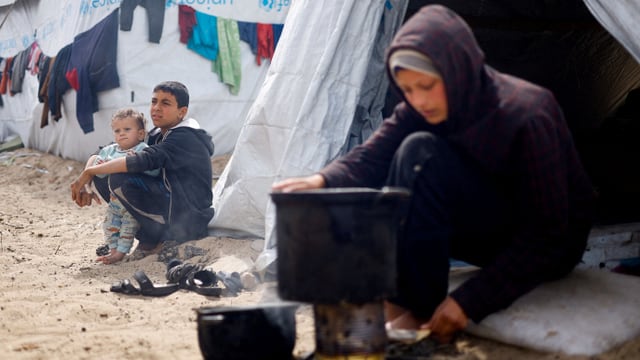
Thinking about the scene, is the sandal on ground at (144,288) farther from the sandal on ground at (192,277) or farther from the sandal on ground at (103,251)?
the sandal on ground at (103,251)

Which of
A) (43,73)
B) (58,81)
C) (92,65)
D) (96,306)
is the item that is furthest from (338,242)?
(43,73)

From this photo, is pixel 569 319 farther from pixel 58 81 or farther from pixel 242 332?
pixel 58 81

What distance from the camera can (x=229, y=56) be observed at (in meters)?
7.21

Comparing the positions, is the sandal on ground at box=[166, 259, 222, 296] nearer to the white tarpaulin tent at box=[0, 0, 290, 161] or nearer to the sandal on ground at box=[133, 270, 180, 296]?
the sandal on ground at box=[133, 270, 180, 296]

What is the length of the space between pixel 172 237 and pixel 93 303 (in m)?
1.16

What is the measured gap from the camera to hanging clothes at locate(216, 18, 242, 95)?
7.12 m

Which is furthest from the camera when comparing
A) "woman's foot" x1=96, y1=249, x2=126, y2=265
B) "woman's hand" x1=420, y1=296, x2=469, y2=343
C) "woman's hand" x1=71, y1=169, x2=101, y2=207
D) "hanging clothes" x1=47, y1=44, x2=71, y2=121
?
"hanging clothes" x1=47, y1=44, x2=71, y2=121

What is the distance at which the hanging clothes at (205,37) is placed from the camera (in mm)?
7145

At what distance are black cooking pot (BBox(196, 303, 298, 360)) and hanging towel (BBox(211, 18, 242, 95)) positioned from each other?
558 centimetres

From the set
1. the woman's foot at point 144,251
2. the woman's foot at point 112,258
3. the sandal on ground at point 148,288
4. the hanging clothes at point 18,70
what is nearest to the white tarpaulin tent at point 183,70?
the hanging clothes at point 18,70

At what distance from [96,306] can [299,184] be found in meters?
1.23

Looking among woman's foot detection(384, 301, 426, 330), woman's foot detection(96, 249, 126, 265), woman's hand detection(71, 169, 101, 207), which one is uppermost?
woman's foot detection(384, 301, 426, 330)

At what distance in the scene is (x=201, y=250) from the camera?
3.79 meters

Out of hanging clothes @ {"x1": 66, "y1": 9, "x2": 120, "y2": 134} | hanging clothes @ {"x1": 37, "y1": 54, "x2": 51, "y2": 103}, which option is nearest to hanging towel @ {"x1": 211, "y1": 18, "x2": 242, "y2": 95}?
hanging clothes @ {"x1": 66, "y1": 9, "x2": 120, "y2": 134}
